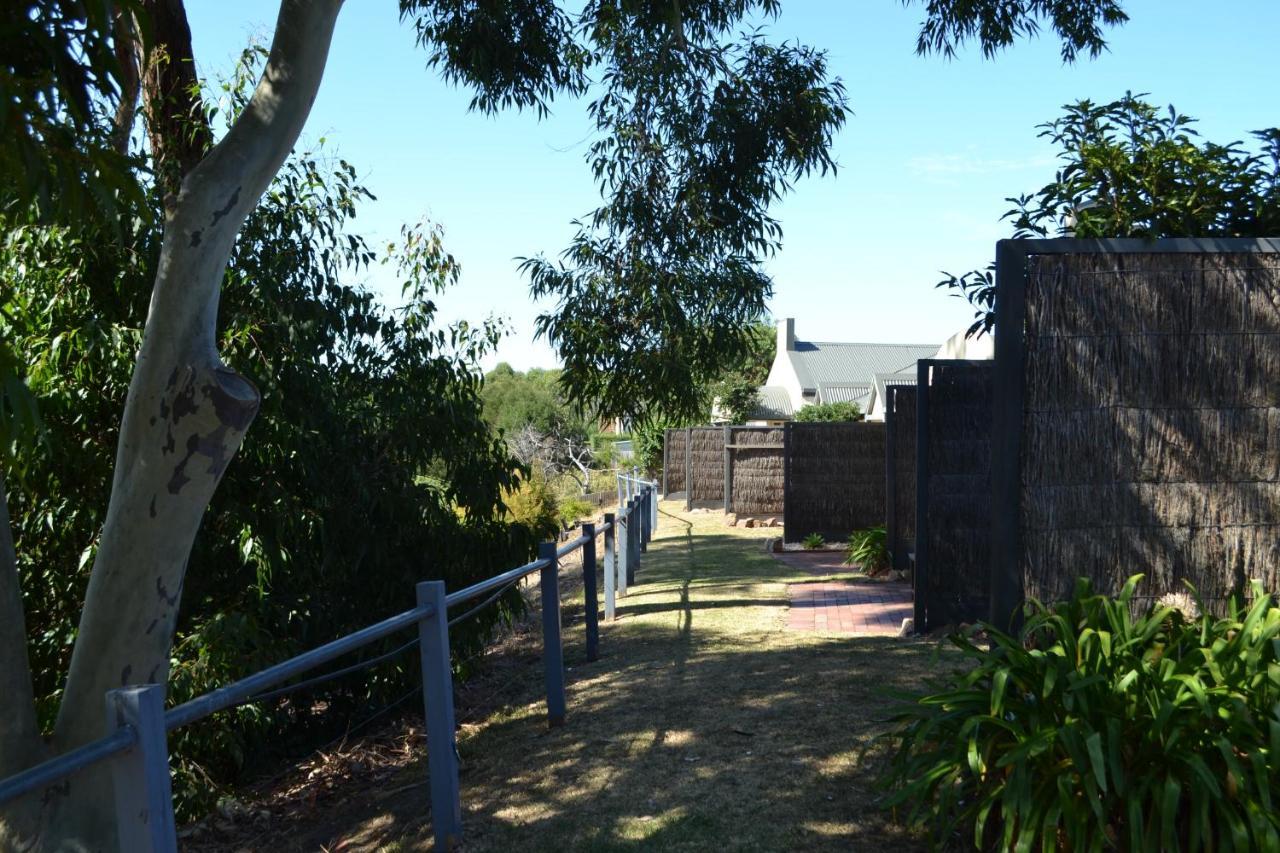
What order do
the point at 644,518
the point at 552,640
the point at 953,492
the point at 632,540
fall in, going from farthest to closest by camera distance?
the point at 644,518 → the point at 632,540 → the point at 953,492 → the point at 552,640

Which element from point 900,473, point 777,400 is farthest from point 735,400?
point 900,473

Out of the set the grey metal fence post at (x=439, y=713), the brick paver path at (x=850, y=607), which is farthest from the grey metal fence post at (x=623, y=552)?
the grey metal fence post at (x=439, y=713)

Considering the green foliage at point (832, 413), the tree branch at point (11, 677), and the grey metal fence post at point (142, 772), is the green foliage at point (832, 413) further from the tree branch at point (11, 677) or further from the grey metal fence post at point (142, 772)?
the grey metal fence post at point (142, 772)

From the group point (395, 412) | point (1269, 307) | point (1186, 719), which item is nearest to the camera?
point (1186, 719)

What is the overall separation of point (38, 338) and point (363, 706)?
331 centimetres

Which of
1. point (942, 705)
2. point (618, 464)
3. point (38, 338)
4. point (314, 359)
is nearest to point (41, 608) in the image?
point (38, 338)

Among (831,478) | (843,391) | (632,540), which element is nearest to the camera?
(632,540)

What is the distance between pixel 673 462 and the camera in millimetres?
27203

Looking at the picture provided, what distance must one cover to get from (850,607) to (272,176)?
23.4ft

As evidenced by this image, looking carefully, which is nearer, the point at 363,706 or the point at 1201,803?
the point at 1201,803

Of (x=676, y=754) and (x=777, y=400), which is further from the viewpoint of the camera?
(x=777, y=400)

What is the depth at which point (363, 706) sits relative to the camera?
26.7ft

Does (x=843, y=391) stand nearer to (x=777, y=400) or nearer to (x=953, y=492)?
(x=777, y=400)

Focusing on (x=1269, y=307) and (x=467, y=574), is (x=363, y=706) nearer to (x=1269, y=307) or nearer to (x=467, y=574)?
(x=467, y=574)
